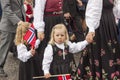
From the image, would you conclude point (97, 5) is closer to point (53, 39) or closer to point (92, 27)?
point (92, 27)

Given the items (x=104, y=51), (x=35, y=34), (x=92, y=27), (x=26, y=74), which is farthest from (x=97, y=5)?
(x=26, y=74)

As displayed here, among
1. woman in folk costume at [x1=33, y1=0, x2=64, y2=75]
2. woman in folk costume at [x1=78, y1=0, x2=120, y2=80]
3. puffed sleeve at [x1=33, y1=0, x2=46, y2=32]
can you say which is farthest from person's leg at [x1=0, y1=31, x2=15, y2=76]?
woman in folk costume at [x1=78, y1=0, x2=120, y2=80]

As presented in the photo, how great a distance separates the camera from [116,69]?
562 cm

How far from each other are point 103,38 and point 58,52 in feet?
2.20

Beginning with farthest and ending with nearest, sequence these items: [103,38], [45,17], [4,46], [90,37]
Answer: [4,46], [45,17], [103,38], [90,37]

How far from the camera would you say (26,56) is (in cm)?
565

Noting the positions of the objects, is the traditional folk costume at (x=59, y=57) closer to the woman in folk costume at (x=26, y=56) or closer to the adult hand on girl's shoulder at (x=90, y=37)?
the adult hand on girl's shoulder at (x=90, y=37)

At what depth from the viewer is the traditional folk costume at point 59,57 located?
5219 mm

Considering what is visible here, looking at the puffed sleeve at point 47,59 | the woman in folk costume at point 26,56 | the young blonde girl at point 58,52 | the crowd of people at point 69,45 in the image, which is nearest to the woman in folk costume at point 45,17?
the crowd of people at point 69,45

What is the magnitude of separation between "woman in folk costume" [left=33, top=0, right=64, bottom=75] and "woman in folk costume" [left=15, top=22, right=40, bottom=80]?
0.46ft

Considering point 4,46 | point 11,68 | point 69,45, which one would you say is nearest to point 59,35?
point 69,45

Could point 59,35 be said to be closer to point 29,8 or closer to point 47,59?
point 47,59

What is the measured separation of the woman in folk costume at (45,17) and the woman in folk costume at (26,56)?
14 cm

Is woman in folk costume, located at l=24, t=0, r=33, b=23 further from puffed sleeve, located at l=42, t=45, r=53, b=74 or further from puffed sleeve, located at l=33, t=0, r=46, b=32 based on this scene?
puffed sleeve, located at l=42, t=45, r=53, b=74
